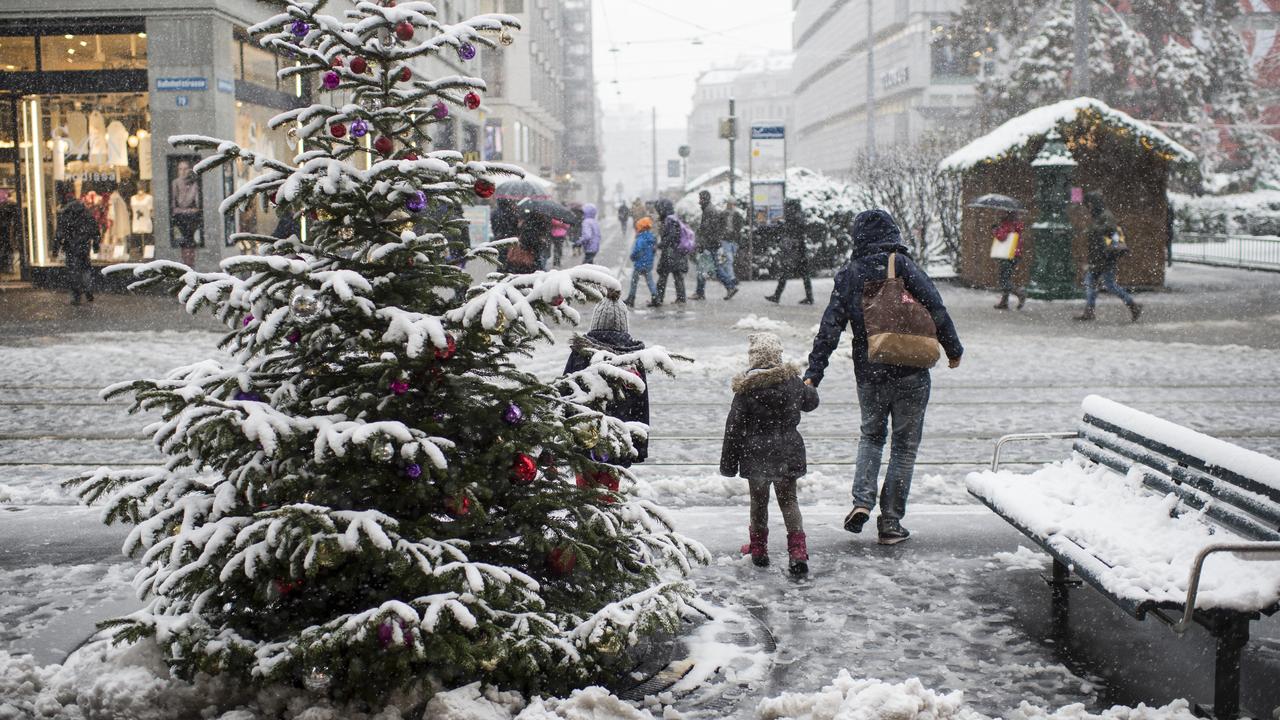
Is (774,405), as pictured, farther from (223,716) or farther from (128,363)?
(128,363)

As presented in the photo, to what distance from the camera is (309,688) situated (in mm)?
4250

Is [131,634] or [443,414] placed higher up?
[443,414]

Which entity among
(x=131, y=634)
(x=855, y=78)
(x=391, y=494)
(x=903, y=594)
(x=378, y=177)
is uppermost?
(x=855, y=78)

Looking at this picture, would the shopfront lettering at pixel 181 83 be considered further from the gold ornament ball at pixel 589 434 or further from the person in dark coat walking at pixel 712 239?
the gold ornament ball at pixel 589 434

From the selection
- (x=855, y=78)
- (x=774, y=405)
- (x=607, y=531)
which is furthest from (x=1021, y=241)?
(x=855, y=78)

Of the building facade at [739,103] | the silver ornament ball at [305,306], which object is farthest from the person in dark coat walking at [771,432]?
the building facade at [739,103]

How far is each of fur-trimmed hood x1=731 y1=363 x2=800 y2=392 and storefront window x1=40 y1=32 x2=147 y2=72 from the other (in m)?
19.5

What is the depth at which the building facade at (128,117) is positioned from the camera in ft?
70.9

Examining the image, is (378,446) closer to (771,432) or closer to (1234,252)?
(771,432)

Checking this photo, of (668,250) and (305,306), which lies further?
(668,250)

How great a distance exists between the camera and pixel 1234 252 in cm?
3183

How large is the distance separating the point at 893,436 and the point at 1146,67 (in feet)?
130

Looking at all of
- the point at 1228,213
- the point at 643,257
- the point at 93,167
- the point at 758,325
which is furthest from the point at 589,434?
the point at 1228,213

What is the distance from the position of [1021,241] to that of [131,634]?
65.6 feet
